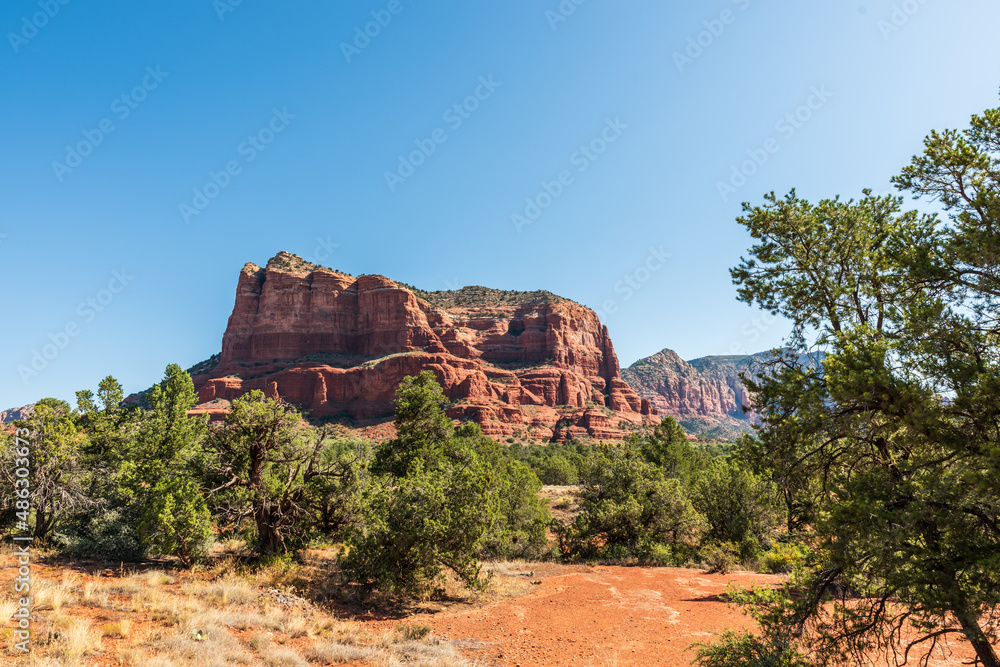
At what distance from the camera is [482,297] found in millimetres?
156625

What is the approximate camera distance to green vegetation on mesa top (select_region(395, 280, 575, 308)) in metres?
150

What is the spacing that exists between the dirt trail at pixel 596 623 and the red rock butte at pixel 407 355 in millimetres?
85697

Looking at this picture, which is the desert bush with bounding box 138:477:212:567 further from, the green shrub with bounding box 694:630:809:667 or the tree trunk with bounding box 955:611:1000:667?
the tree trunk with bounding box 955:611:1000:667

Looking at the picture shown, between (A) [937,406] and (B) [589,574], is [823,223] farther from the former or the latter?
(B) [589,574]

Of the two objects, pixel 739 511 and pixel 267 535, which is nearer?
pixel 267 535

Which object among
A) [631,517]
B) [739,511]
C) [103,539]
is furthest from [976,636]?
[103,539]

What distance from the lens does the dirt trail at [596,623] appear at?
9800mm

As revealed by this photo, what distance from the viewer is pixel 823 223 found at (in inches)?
329

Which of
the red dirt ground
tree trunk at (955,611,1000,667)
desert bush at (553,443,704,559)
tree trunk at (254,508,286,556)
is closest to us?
tree trunk at (955,611,1000,667)

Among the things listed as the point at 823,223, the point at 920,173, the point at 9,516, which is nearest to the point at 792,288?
the point at 823,223

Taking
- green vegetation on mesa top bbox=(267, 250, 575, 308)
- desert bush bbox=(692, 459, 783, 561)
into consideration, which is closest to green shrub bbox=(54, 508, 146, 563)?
desert bush bbox=(692, 459, 783, 561)

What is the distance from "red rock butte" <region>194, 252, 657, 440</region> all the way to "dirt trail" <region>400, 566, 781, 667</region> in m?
85.7

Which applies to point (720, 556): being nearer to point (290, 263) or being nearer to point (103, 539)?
point (103, 539)

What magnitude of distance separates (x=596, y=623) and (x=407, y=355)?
10755 centimetres
